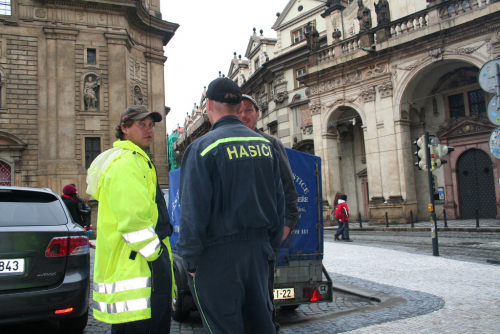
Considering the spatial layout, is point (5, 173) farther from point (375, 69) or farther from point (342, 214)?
point (375, 69)

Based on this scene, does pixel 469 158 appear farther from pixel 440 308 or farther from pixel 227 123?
pixel 227 123

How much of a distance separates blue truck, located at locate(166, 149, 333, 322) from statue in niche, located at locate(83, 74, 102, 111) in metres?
24.0

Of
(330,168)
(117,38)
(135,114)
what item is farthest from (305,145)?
(135,114)

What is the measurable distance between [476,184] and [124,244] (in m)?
24.3

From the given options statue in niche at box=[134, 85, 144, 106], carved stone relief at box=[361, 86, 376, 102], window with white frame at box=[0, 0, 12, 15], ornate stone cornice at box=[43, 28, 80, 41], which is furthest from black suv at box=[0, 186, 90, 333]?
window with white frame at box=[0, 0, 12, 15]

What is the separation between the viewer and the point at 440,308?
17.7ft

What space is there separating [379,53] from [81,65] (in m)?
18.1

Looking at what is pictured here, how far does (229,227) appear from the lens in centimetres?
248

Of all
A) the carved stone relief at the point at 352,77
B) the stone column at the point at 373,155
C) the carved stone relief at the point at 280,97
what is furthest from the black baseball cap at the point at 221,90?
the carved stone relief at the point at 280,97

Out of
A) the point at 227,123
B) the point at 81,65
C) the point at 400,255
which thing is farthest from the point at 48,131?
the point at 227,123

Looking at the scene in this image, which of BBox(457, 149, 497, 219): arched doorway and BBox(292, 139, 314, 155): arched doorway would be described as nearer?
BBox(457, 149, 497, 219): arched doorway

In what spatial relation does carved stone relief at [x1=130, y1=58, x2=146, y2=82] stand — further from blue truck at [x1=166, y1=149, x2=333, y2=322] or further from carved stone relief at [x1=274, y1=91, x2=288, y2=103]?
blue truck at [x1=166, y1=149, x2=333, y2=322]

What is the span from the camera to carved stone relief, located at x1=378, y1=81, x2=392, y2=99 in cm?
2456

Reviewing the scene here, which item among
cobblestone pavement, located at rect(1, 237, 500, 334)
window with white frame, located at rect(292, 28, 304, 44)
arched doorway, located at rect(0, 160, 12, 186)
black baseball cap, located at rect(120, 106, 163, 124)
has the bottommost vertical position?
cobblestone pavement, located at rect(1, 237, 500, 334)
